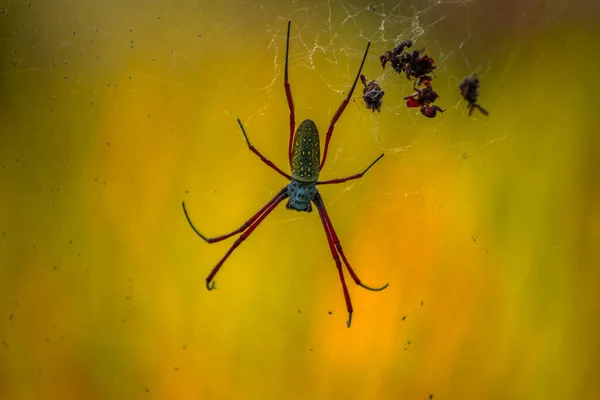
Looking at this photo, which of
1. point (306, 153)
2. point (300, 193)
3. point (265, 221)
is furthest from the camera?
point (265, 221)

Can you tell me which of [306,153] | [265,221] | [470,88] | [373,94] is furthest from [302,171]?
[265,221]

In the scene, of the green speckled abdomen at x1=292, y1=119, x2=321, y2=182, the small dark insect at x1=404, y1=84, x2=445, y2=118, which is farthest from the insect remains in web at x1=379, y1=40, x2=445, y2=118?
the green speckled abdomen at x1=292, y1=119, x2=321, y2=182

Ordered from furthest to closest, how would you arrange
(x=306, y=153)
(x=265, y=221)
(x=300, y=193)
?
(x=265, y=221) → (x=300, y=193) → (x=306, y=153)

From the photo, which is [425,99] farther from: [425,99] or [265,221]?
[265,221]

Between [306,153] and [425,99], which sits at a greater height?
[425,99]

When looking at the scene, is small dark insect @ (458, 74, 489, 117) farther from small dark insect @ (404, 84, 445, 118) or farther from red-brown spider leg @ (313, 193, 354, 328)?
red-brown spider leg @ (313, 193, 354, 328)

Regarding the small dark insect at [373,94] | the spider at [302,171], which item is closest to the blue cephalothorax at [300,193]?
the spider at [302,171]
